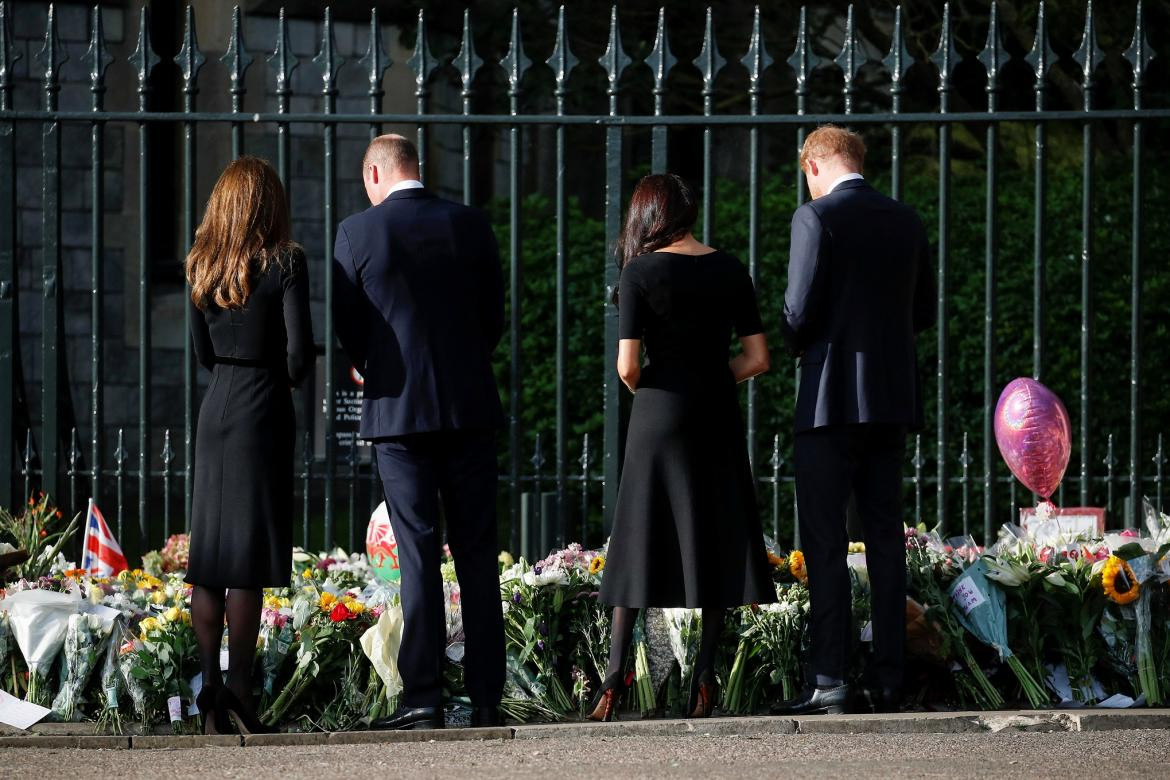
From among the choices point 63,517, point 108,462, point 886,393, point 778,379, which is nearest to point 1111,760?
point 886,393

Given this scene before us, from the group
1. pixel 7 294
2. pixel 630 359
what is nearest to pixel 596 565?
pixel 630 359

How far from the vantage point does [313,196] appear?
44.9ft

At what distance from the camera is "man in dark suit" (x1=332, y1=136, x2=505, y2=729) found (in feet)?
17.3

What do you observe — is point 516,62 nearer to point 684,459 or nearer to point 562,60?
point 562,60

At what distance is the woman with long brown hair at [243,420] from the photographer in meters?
5.15

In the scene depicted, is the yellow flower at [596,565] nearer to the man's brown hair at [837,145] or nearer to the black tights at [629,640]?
the black tights at [629,640]

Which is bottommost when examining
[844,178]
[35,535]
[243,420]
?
[35,535]

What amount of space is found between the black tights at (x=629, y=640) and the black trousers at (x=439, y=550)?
0.35 metres

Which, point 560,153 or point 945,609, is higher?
point 560,153

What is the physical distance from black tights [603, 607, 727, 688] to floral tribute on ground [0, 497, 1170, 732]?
0.16 metres

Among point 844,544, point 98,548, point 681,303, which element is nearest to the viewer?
point 681,303

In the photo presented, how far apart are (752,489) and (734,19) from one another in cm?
900

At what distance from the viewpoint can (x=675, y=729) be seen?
5273mm

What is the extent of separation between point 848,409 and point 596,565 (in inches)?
40.9
